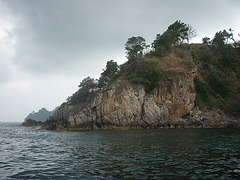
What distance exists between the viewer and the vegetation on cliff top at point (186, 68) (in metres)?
46.4

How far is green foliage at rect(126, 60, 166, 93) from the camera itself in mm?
45625

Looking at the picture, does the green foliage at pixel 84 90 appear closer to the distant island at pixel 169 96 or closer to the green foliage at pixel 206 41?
the distant island at pixel 169 96

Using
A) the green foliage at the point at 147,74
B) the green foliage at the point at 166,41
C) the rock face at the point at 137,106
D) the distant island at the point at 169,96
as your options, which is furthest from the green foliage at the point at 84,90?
the green foliage at the point at 166,41

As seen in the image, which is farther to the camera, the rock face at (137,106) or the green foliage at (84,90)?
the green foliage at (84,90)

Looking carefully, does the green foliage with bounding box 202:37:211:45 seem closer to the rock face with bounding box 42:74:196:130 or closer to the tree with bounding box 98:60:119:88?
the rock face with bounding box 42:74:196:130

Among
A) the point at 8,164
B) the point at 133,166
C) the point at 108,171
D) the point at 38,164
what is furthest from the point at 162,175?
the point at 8,164

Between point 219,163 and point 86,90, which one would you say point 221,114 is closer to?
point 219,163

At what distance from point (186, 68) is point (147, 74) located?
1331 centimetres

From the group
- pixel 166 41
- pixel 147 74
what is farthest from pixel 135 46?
pixel 147 74

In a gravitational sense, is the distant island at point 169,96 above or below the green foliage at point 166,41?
below

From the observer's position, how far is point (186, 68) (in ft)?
166

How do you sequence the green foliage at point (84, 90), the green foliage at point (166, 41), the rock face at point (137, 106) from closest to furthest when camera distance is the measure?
the rock face at point (137, 106)
the green foliage at point (166, 41)
the green foliage at point (84, 90)

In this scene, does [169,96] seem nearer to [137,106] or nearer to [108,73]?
[137,106]

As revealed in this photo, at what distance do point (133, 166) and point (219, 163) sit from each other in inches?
235
